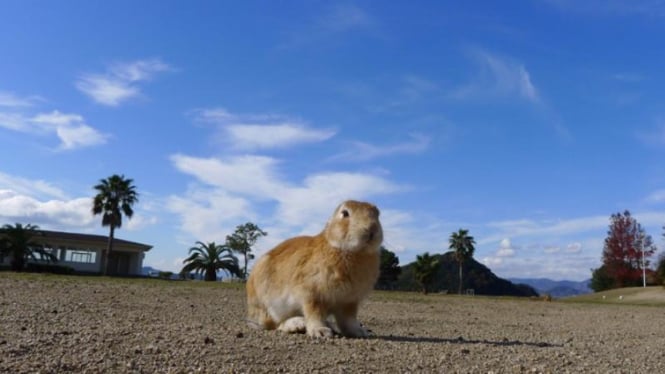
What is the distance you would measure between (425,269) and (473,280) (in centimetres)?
2095

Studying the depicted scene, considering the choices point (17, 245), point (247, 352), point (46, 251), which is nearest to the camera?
point (247, 352)

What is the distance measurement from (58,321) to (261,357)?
384 cm

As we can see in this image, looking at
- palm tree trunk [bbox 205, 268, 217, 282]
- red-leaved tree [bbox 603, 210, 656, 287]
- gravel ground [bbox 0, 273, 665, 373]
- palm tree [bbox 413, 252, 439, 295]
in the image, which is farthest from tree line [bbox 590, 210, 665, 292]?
gravel ground [bbox 0, 273, 665, 373]

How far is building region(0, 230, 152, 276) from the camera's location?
61500mm

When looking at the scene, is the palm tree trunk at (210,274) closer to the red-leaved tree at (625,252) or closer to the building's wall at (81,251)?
the building's wall at (81,251)

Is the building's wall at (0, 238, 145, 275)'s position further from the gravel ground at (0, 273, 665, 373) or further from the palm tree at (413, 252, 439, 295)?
the gravel ground at (0, 273, 665, 373)

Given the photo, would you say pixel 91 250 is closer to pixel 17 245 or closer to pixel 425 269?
pixel 17 245

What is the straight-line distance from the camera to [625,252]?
72500 millimetres

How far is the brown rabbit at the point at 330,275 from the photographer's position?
679 centimetres

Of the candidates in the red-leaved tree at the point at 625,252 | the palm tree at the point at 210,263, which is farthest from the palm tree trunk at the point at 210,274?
the red-leaved tree at the point at 625,252

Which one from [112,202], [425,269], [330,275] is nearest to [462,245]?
[425,269]

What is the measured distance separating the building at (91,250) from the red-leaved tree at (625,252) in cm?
5550

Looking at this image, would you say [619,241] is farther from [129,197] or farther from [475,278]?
[129,197]

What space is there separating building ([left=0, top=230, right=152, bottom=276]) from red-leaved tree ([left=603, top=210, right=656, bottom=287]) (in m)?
55.5
